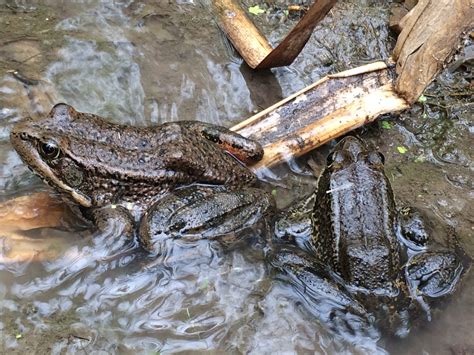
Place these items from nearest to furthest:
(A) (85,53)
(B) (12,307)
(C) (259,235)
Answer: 1. (B) (12,307)
2. (C) (259,235)
3. (A) (85,53)

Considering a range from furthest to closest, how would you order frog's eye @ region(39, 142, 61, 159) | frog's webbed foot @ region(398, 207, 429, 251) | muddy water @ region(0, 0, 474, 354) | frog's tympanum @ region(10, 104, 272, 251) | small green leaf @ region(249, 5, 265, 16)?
small green leaf @ region(249, 5, 265, 16), frog's webbed foot @ region(398, 207, 429, 251), frog's tympanum @ region(10, 104, 272, 251), frog's eye @ region(39, 142, 61, 159), muddy water @ region(0, 0, 474, 354)

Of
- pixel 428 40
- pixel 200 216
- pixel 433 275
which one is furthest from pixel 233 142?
pixel 428 40

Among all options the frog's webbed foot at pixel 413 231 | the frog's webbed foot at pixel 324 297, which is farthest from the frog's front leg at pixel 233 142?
the frog's webbed foot at pixel 413 231

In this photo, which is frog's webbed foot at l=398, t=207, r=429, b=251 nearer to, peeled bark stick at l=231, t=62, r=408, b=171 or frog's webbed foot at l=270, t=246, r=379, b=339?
frog's webbed foot at l=270, t=246, r=379, b=339

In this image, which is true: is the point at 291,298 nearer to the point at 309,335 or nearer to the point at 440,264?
the point at 309,335

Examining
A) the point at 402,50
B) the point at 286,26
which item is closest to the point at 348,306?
the point at 402,50

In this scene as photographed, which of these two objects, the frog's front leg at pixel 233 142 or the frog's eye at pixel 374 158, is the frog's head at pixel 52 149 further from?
the frog's eye at pixel 374 158

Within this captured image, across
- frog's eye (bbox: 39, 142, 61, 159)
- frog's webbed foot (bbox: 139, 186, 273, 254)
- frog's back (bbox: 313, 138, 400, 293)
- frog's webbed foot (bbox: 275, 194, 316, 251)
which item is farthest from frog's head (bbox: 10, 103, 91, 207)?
frog's back (bbox: 313, 138, 400, 293)
